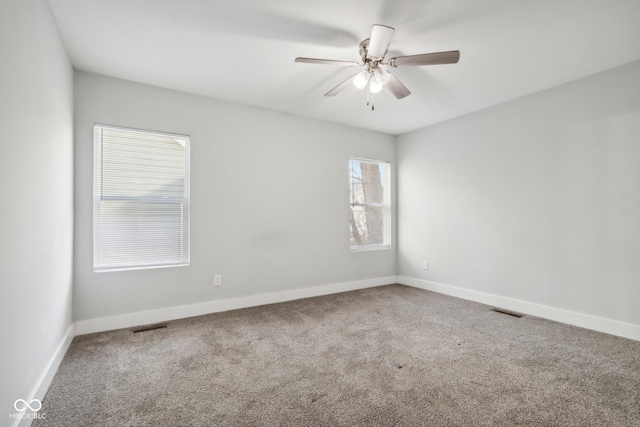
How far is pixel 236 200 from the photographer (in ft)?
12.1

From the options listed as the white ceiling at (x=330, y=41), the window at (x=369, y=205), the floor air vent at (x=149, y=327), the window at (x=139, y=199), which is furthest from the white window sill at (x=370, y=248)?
the floor air vent at (x=149, y=327)

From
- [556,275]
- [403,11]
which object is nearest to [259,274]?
[403,11]

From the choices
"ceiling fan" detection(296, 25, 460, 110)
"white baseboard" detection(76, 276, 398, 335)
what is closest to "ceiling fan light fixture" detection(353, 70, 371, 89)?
"ceiling fan" detection(296, 25, 460, 110)

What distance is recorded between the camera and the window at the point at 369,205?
4762 millimetres

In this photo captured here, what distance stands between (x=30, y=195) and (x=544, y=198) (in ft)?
14.8

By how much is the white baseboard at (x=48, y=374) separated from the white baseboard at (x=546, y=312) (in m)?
4.30

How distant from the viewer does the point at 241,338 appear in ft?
9.08

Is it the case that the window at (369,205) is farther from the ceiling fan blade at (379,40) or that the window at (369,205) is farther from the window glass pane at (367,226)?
the ceiling fan blade at (379,40)

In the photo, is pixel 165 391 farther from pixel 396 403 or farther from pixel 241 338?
pixel 396 403

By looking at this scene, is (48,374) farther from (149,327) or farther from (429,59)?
(429,59)

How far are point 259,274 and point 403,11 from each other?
3106 millimetres

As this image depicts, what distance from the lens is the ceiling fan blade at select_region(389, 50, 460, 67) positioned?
6.77 feet

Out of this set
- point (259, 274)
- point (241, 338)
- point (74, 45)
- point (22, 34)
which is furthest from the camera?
point (259, 274)

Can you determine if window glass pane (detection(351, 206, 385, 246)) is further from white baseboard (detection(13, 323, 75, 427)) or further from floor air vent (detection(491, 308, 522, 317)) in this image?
white baseboard (detection(13, 323, 75, 427))
